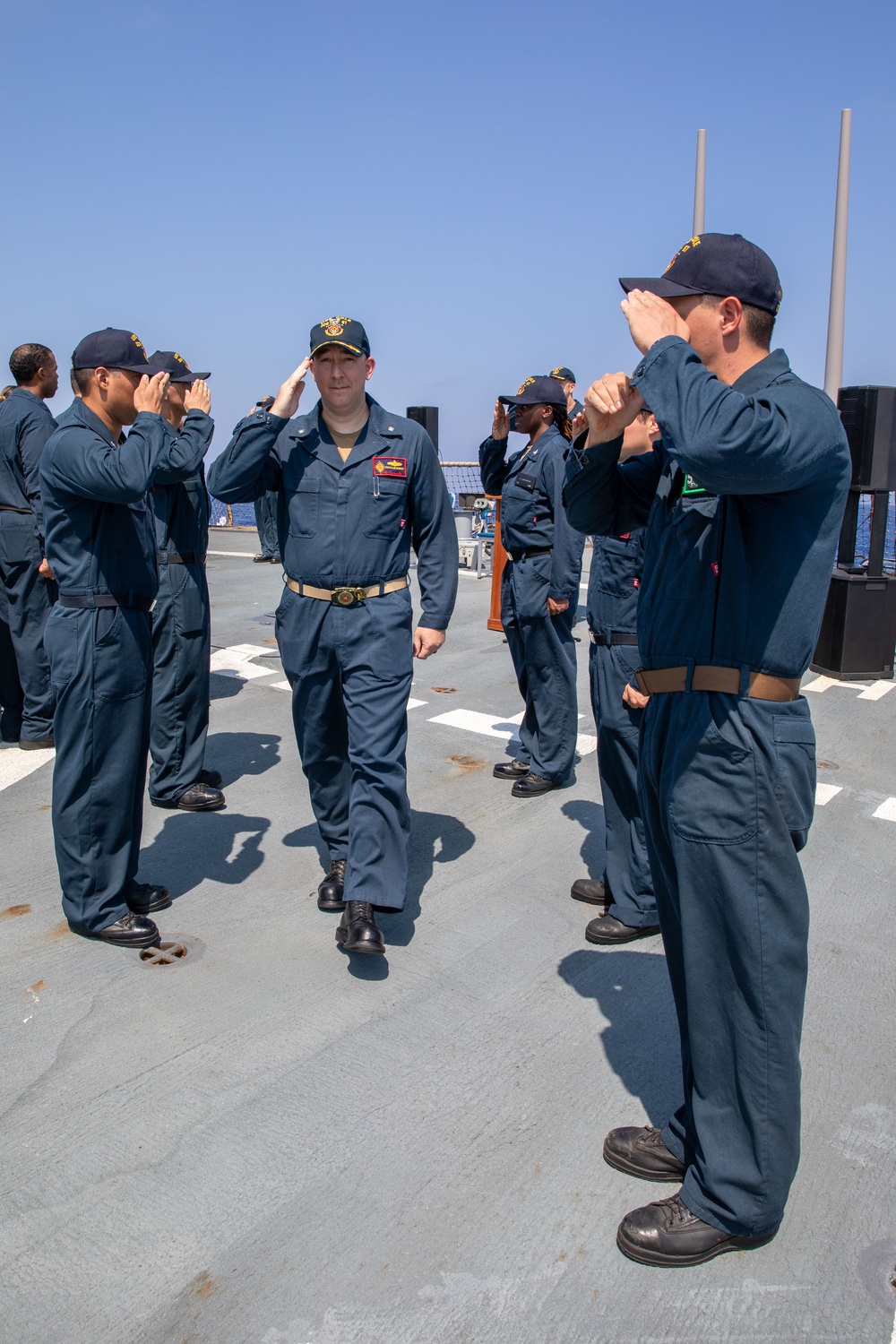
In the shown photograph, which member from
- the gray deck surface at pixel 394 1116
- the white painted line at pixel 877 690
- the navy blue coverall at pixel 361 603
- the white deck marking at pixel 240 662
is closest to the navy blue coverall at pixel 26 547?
the gray deck surface at pixel 394 1116

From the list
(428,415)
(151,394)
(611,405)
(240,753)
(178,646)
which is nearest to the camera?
(611,405)

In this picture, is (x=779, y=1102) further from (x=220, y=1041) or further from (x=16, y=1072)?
(x=16, y=1072)

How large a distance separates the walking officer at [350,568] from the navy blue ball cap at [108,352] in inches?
17.4

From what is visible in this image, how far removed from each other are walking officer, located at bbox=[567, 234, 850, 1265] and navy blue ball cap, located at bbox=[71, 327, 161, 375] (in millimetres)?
2086

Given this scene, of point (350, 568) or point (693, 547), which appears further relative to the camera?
point (350, 568)

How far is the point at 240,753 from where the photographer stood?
5.83 m

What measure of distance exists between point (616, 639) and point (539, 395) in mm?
1909

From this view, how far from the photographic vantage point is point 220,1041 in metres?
2.94

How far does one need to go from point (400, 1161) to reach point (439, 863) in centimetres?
192

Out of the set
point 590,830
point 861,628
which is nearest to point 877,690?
point 861,628

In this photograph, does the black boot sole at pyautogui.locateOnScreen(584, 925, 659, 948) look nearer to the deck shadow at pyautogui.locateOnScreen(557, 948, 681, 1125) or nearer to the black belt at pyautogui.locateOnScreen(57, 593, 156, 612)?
the deck shadow at pyautogui.locateOnScreen(557, 948, 681, 1125)

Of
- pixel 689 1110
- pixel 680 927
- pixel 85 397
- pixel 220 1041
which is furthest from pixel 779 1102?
pixel 85 397

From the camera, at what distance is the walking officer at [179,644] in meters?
4.93

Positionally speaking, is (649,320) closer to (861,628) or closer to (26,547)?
(26,547)
